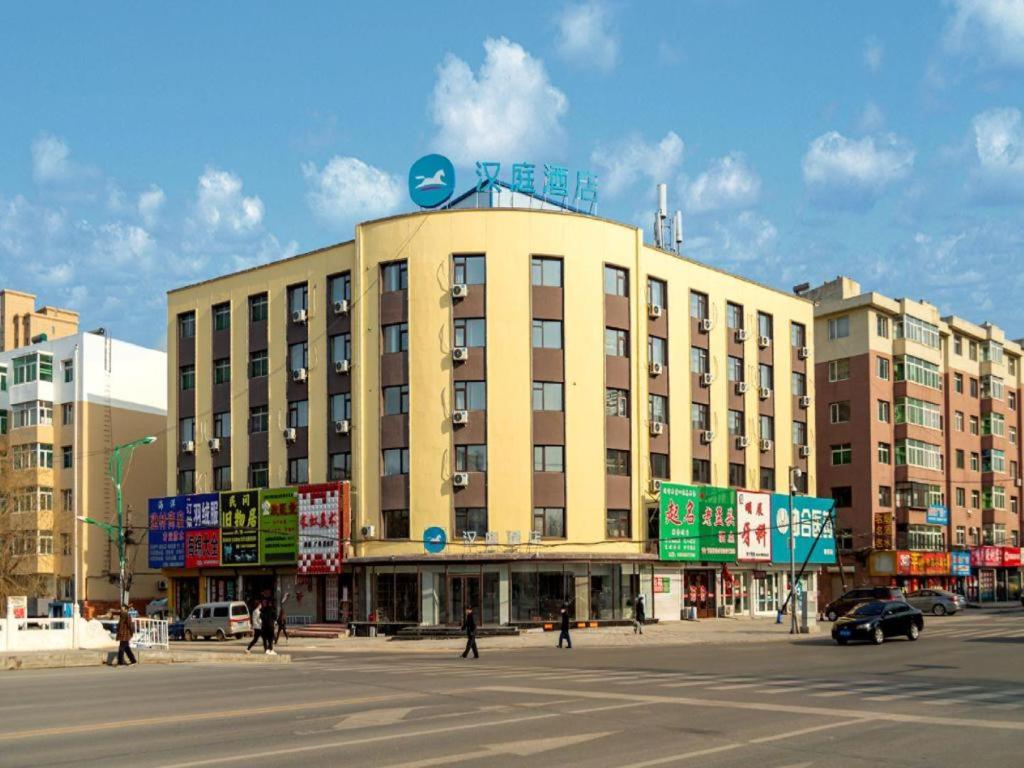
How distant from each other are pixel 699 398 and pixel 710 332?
378 centimetres

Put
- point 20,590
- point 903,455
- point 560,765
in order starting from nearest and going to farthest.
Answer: point 560,765
point 20,590
point 903,455

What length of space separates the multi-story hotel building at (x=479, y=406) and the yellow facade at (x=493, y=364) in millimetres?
90

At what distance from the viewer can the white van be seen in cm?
5128

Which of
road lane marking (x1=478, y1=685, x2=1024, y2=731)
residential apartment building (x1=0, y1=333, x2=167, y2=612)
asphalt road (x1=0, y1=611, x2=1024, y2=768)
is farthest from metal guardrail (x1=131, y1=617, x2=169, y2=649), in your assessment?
residential apartment building (x1=0, y1=333, x2=167, y2=612)

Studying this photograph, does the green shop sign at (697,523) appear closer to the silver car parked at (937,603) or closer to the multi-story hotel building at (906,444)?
the silver car parked at (937,603)

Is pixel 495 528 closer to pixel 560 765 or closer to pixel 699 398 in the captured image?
pixel 699 398

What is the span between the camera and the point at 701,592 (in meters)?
60.7

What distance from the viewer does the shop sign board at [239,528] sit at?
57.9 metres

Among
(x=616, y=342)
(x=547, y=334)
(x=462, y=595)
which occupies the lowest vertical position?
(x=462, y=595)

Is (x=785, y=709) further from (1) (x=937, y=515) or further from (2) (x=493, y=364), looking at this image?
(1) (x=937, y=515)

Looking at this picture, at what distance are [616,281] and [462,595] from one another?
54.0ft

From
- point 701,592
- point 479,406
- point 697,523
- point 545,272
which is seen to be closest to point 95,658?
point 479,406

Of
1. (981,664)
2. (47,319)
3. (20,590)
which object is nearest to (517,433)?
(981,664)

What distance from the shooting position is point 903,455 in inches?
3123
